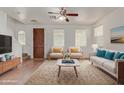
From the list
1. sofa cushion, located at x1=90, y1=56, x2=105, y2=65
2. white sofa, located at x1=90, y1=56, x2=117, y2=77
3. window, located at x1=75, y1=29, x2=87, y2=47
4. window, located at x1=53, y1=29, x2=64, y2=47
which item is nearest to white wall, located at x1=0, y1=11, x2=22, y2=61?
window, located at x1=53, y1=29, x2=64, y2=47

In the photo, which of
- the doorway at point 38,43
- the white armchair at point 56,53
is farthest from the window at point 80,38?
the doorway at point 38,43

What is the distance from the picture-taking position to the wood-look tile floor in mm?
3996

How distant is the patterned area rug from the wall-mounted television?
117 cm

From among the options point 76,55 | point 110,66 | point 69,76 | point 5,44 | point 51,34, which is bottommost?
point 69,76

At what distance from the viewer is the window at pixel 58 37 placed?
15.9ft

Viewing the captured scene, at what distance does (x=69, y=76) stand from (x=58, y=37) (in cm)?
126

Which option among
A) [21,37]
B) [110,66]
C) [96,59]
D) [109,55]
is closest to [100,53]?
[96,59]

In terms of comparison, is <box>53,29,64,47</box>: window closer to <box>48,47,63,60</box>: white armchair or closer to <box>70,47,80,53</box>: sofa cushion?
<box>48,47,63,60</box>: white armchair

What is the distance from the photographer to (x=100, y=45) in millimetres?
4984

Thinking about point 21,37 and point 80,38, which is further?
point 21,37

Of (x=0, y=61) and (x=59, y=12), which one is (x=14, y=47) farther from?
(x=59, y=12)

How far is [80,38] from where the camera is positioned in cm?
478

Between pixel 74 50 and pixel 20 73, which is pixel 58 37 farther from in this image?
pixel 20 73
